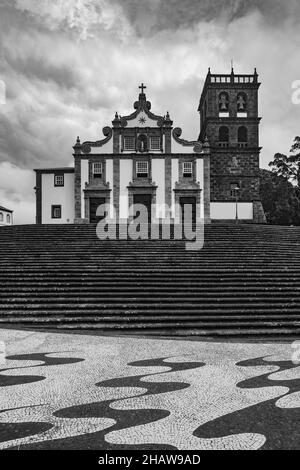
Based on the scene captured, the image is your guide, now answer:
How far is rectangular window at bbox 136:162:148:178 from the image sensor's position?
96.1ft

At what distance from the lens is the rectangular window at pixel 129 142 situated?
29.8 metres

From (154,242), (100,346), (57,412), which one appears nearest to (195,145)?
(154,242)

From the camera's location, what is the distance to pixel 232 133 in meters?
34.4

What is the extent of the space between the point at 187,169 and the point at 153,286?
779 inches

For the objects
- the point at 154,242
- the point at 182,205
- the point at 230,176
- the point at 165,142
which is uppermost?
the point at 165,142

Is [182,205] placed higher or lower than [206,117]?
lower

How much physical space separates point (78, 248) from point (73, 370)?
10.3 metres

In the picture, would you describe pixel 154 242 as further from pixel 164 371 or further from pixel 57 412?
pixel 57 412

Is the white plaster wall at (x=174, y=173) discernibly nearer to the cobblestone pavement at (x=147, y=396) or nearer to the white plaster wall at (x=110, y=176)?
the white plaster wall at (x=110, y=176)

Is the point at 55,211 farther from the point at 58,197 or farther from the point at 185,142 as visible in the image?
the point at 185,142

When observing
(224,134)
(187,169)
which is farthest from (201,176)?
(224,134)

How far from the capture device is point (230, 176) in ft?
110

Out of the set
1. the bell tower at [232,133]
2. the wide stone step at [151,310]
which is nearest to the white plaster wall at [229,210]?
the bell tower at [232,133]
